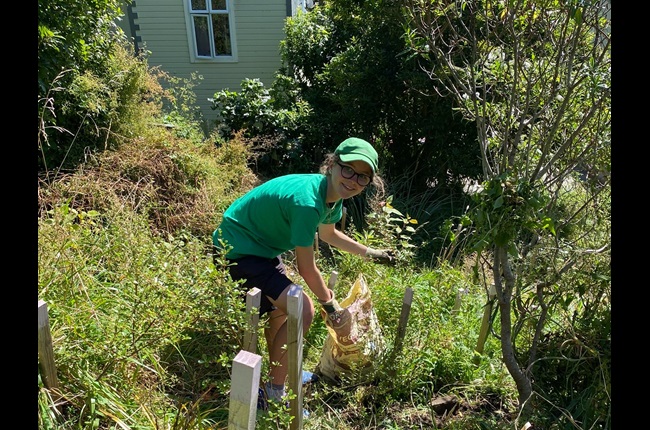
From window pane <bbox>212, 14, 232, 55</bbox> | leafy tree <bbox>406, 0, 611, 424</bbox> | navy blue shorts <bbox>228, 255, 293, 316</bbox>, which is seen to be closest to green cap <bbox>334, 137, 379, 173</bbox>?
leafy tree <bbox>406, 0, 611, 424</bbox>

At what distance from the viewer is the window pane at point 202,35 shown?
10750mm

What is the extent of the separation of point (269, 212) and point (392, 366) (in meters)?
1.11

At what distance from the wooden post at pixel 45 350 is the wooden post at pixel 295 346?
905mm

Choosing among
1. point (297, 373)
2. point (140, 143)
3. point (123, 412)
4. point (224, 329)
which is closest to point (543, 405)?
point (297, 373)

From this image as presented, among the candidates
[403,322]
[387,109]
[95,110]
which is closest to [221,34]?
[387,109]

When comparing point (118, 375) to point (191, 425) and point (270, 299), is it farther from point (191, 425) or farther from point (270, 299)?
point (270, 299)

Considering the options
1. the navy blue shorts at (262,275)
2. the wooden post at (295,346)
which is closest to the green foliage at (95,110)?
the navy blue shorts at (262,275)

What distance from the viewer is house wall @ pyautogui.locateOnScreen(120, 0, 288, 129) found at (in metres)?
10.5

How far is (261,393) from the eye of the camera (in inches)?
101

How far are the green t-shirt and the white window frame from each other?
907 centimetres

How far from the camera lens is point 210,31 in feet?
35.4

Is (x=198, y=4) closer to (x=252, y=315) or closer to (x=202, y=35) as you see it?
(x=202, y=35)

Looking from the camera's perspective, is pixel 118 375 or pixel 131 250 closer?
pixel 118 375

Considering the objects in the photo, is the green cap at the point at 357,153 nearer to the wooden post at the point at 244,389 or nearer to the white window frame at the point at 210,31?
the wooden post at the point at 244,389
